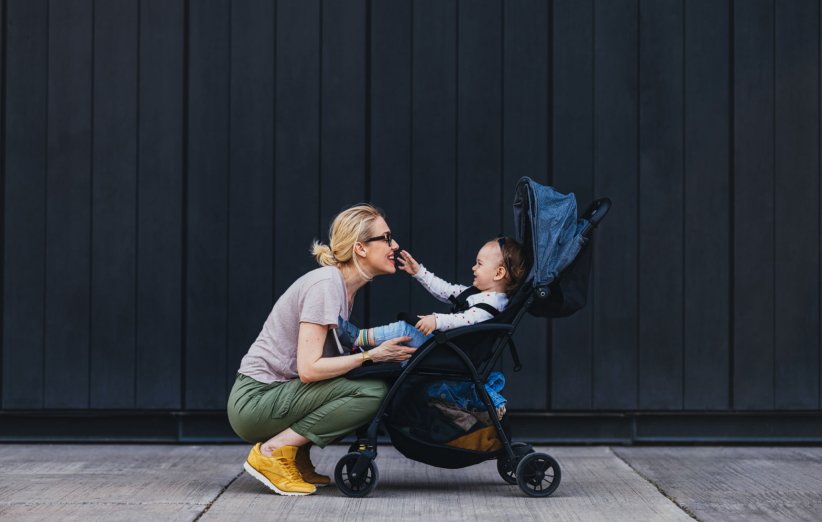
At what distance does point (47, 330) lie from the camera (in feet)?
21.0

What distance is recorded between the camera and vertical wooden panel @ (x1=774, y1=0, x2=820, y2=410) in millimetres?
6410

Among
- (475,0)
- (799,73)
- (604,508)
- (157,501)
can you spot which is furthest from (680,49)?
(157,501)

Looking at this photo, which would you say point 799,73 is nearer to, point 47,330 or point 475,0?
point 475,0

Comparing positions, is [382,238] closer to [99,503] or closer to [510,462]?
[510,462]

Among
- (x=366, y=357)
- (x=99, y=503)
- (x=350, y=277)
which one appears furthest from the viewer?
(x=350, y=277)

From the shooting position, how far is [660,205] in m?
6.43

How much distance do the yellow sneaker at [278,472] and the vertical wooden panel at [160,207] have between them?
169cm

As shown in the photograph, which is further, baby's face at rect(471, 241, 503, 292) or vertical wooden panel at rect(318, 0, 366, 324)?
vertical wooden panel at rect(318, 0, 366, 324)

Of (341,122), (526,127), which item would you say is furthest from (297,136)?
(526,127)

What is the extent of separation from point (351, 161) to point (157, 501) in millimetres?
2504

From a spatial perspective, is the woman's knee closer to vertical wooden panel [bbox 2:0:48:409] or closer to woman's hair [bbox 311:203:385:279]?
woman's hair [bbox 311:203:385:279]

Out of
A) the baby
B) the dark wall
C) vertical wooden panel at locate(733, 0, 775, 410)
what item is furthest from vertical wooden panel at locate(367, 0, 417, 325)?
vertical wooden panel at locate(733, 0, 775, 410)

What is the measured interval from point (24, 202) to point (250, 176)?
137 centimetres

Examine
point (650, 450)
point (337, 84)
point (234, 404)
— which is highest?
point (337, 84)
